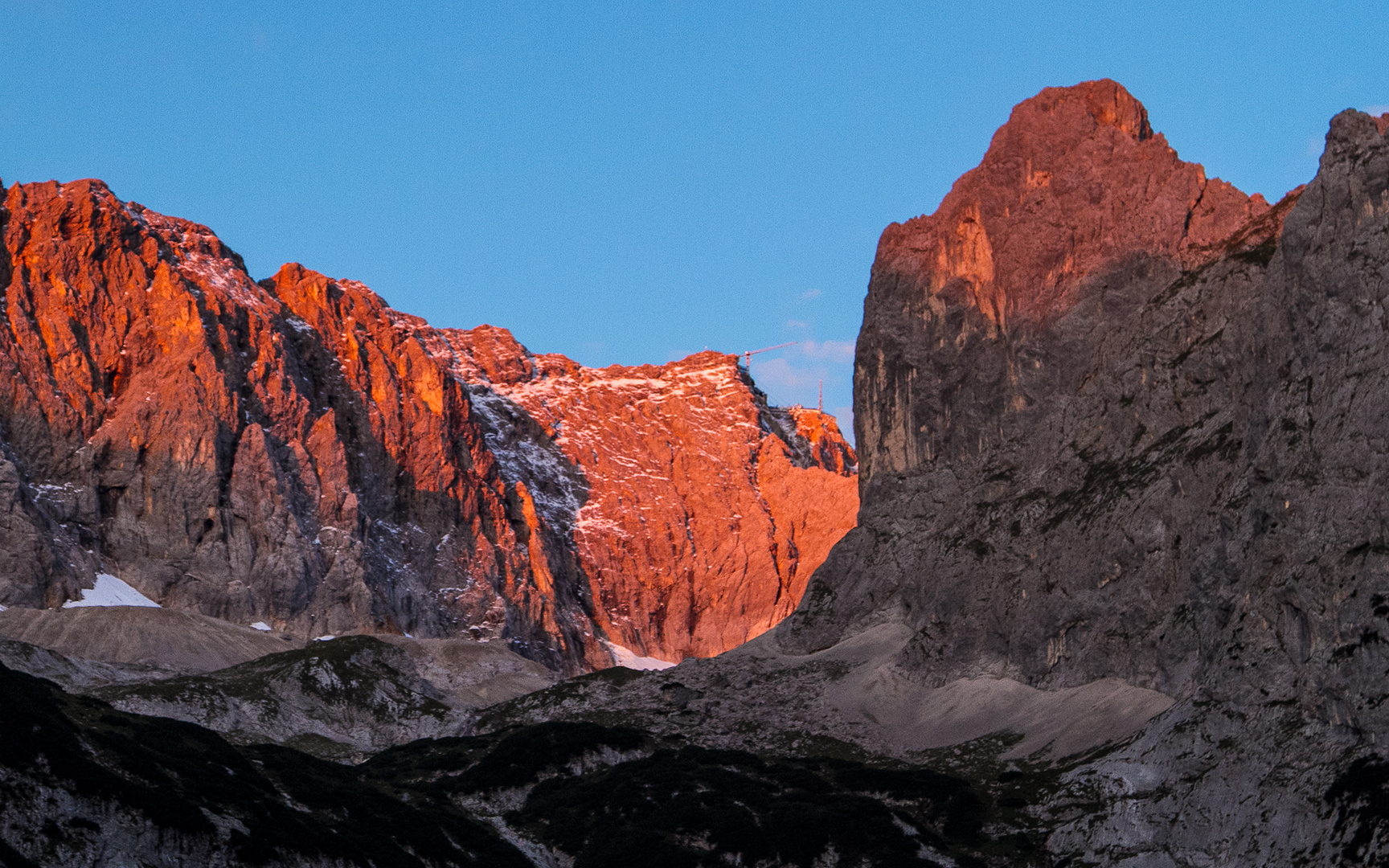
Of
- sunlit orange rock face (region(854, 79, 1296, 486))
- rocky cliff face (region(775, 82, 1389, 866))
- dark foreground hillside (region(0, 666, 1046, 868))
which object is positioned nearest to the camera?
dark foreground hillside (region(0, 666, 1046, 868))

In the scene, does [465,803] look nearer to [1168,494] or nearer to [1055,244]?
[1168,494]

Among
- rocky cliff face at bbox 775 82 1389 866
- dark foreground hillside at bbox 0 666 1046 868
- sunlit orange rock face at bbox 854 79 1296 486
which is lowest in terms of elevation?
dark foreground hillside at bbox 0 666 1046 868

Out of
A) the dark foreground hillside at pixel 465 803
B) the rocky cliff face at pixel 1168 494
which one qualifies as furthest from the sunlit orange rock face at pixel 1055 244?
the dark foreground hillside at pixel 465 803

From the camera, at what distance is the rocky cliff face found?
89.3m

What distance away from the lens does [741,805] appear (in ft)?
355

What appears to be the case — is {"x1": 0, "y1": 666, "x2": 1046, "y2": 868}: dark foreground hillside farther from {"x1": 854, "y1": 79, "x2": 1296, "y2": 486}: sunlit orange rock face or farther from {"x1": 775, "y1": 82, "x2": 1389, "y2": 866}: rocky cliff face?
{"x1": 854, "y1": 79, "x2": 1296, "y2": 486}: sunlit orange rock face

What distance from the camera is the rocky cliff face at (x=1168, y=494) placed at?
89.3 m

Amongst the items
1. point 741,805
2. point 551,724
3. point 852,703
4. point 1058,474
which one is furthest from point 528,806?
point 1058,474

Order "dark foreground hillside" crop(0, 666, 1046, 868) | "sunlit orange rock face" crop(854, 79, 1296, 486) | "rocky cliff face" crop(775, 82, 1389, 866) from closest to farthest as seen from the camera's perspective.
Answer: "dark foreground hillside" crop(0, 666, 1046, 868) < "rocky cliff face" crop(775, 82, 1389, 866) < "sunlit orange rock face" crop(854, 79, 1296, 486)

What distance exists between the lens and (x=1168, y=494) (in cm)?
13438

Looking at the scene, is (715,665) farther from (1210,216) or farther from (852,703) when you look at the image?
(1210,216)

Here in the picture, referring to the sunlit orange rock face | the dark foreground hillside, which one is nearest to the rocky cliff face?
the sunlit orange rock face

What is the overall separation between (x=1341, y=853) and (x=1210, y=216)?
360 ft

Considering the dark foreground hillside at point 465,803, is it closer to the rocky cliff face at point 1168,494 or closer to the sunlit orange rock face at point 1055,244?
the rocky cliff face at point 1168,494
